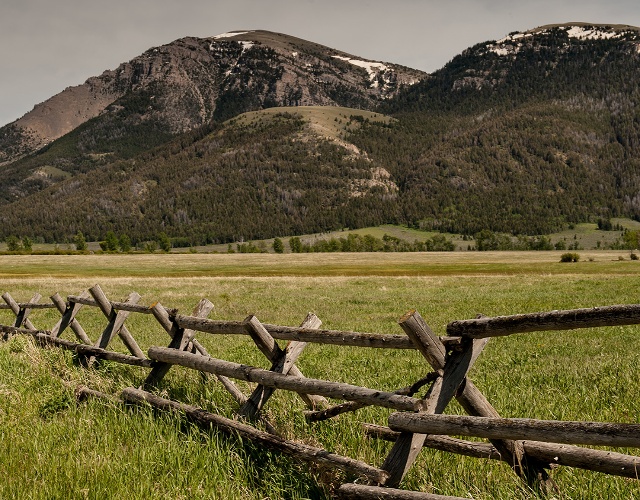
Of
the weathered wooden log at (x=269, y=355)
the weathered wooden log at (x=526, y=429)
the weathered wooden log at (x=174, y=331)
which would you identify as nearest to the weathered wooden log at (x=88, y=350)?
the weathered wooden log at (x=174, y=331)

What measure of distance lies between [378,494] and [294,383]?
1.77 meters

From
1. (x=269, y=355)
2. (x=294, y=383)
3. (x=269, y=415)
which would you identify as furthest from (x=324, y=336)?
(x=269, y=415)

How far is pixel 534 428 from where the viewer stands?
3959 mm

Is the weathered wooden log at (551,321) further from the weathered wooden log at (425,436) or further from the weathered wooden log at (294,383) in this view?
the weathered wooden log at (294,383)

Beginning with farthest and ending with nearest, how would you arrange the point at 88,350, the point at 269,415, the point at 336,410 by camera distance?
the point at 88,350, the point at 269,415, the point at 336,410

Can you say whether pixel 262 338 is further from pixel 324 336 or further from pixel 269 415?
pixel 269 415

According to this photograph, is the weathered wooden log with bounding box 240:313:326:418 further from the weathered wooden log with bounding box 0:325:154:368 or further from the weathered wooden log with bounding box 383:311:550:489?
the weathered wooden log with bounding box 0:325:154:368

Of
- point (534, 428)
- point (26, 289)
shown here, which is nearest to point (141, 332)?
point (534, 428)

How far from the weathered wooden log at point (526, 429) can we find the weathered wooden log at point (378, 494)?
0.50 m

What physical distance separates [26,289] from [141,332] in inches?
1074

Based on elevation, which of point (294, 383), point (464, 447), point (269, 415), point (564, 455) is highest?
point (294, 383)

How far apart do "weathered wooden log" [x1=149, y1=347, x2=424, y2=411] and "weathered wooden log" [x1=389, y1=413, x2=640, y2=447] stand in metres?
0.21

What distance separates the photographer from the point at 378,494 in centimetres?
435

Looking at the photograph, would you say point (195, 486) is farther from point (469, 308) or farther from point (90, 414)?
point (469, 308)
